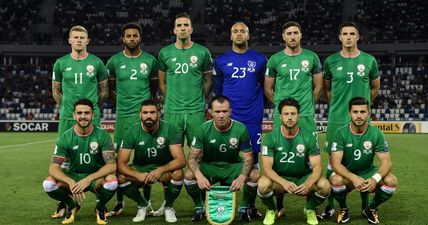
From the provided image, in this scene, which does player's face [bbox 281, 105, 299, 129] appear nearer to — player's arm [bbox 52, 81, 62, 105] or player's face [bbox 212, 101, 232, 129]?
player's face [bbox 212, 101, 232, 129]

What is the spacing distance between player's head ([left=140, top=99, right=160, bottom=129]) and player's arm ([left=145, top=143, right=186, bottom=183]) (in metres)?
0.37

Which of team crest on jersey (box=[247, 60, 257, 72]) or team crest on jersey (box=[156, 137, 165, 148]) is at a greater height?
team crest on jersey (box=[247, 60, 257, 72])

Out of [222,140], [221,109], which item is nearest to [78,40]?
[221,109]

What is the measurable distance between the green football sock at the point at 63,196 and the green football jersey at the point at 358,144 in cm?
301

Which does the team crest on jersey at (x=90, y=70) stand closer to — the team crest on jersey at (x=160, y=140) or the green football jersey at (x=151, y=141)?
the green football jersey at (x=151, y=141)

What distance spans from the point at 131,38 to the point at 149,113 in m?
1.23

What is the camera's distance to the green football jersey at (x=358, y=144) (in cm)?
655

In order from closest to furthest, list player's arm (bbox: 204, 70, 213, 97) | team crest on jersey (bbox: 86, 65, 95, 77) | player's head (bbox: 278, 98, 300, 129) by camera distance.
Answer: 1. player's head (bbox: 278, 98, 300, 129)
2. team crest on jersey (bbox: 86, 65, 95, 77)
3. player's arm (bbox: 204, 70, 213, 97)

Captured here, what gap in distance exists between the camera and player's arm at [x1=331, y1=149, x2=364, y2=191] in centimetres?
628

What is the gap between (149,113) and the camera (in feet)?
21.9

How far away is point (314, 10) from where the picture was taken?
134ft

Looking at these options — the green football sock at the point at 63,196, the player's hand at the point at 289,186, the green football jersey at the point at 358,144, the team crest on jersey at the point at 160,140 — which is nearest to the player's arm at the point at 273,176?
the player's hand at the point at 289,186

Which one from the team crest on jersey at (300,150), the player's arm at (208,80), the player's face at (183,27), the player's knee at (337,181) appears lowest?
the player's knee at (337,181)

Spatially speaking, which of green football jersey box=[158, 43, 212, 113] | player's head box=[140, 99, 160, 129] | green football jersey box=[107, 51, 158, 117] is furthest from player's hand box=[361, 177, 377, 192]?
green football jersey box=[107, 51, 158, 117]
